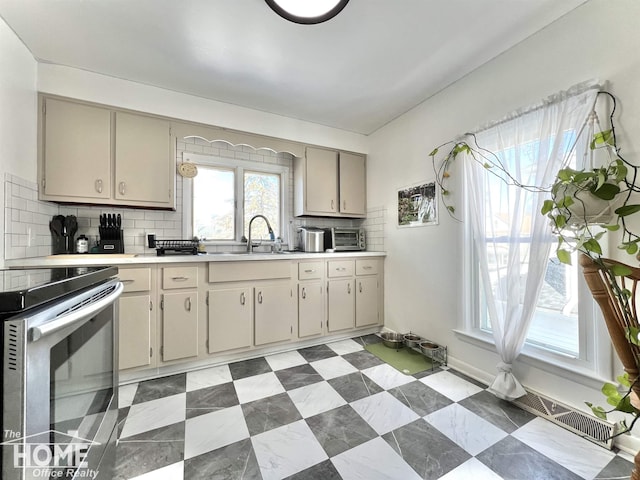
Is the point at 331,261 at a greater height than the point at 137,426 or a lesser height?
greater

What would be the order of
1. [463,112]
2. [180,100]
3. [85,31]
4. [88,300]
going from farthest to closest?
[180,100], [463,112], [85,31], [88,300]

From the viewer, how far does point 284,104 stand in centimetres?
265

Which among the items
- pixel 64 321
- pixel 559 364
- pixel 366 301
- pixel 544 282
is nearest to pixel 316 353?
pixel 366 301

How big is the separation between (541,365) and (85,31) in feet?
12.2

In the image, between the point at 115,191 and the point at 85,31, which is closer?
the point at 85,31

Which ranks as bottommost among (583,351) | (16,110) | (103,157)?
(583,351)

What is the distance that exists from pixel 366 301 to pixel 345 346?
1.85 ft

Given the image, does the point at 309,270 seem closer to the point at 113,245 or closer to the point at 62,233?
the point at 113,245

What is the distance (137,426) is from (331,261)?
1.94 metres

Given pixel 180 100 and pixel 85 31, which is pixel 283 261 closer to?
pixel 180 100

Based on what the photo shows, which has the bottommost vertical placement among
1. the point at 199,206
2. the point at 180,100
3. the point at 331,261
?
the point at 331,261

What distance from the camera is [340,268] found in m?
2.83

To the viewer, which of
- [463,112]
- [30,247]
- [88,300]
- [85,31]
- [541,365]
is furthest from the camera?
[463,112]

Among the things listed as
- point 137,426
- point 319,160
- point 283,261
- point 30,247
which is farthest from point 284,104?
point 137,426
